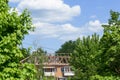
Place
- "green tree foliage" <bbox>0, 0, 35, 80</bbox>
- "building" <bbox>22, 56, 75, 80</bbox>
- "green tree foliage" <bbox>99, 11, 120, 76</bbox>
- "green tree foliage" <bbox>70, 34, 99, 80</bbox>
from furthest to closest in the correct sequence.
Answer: "building" <bbox>22, 56, 75, 80</bbox> < "green tree foliage" <bbox>70, 34, 99, 80</bbox> < "green tree foliage" <bbox>99, 11, 120, 76</bbox> < "green tree foliage" <bbox>0, 0, 35, 80</bbox>

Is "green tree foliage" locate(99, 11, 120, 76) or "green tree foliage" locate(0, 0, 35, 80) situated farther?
"green tree foliage" locate(99, 11, 120, 76)

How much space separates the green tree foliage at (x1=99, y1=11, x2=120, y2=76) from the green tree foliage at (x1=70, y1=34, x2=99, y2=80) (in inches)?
943

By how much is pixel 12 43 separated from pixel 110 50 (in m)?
11.2

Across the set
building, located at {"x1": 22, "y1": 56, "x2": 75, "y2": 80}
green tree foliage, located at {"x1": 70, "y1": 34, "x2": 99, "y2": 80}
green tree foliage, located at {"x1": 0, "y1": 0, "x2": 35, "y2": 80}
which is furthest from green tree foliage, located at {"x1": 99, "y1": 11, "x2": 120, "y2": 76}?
building, located at {"x1": 22, "y1": 56, "x2": 75, "y2": 80}

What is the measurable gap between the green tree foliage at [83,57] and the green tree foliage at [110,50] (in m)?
24.0

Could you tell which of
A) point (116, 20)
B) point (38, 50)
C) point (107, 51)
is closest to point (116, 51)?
point (107, 51)

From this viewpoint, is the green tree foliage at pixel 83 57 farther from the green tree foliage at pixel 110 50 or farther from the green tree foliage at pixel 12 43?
the green tree foliage at pixel 12 43

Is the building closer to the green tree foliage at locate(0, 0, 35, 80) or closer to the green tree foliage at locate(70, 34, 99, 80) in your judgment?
the green tree foliage at locate(70, 34, 99, 80)

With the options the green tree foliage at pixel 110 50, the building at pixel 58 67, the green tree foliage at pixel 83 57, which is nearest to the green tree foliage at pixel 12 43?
the green tree foliage at pixel 110 50

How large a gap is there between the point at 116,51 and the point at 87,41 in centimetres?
3093

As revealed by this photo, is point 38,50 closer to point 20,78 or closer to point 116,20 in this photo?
point 116,20

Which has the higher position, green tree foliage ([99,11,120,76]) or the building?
the building

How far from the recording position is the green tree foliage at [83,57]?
51.7m

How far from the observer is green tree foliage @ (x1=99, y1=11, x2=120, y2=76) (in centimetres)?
2469
